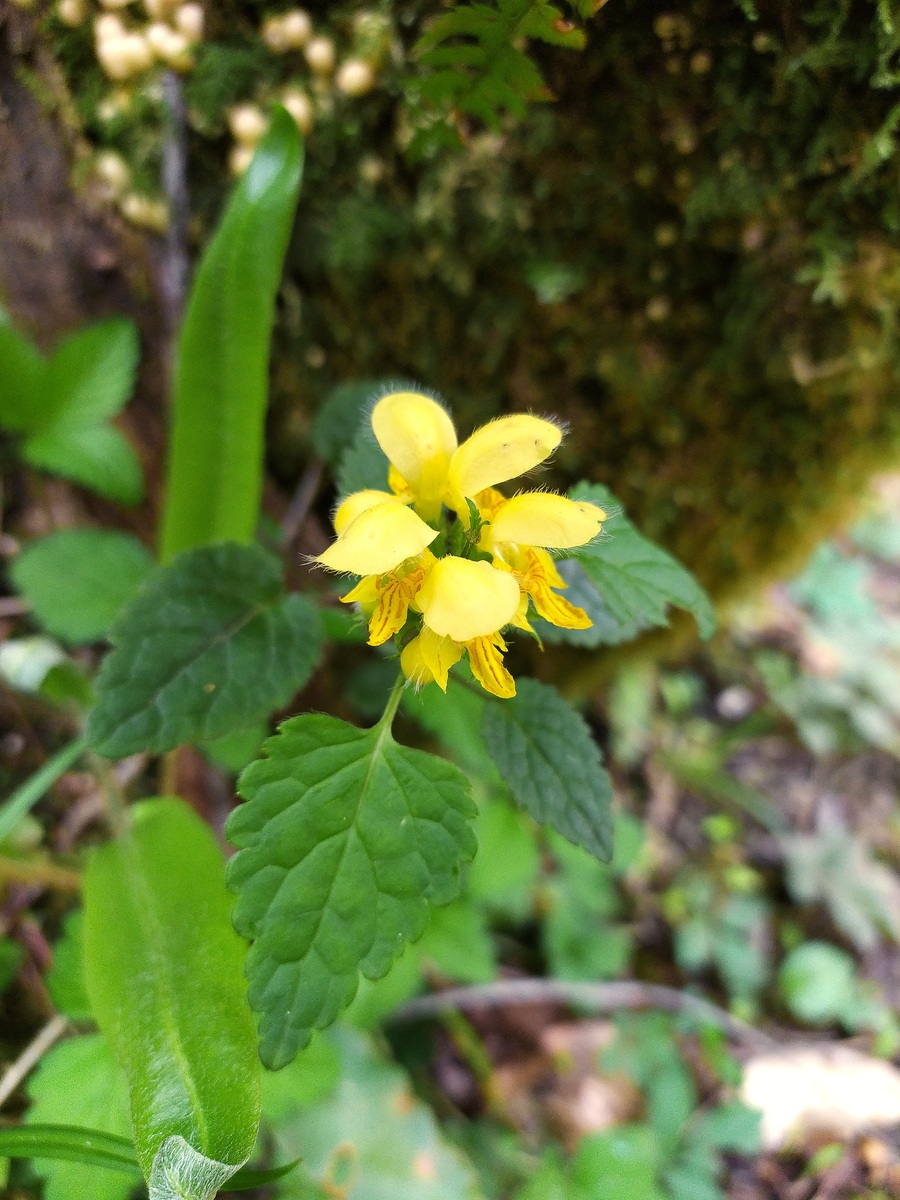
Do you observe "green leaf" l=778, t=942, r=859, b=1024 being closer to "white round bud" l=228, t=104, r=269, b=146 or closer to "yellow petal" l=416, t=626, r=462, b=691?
"yellow petal" l=416, t=626, r=462, b=691

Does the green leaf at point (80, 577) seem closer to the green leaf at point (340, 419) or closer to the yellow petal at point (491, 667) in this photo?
the green leaf at point (340, 419)

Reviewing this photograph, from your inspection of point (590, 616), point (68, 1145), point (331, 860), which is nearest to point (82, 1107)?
point (68, 1145)

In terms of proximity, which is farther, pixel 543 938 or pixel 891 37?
pixel 543 938

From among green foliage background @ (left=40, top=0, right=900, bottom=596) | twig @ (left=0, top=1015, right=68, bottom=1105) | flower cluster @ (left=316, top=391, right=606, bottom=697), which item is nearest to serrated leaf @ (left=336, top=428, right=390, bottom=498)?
flower cluster @ (left=316, top=391, right=606, bottom=697)

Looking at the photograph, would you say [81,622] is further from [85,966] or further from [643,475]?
[643,475]

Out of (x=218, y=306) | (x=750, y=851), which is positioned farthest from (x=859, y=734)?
(x=218, y=306)

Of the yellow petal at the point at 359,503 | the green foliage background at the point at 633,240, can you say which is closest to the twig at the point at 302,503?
the green foliage background at the point at 633,240
